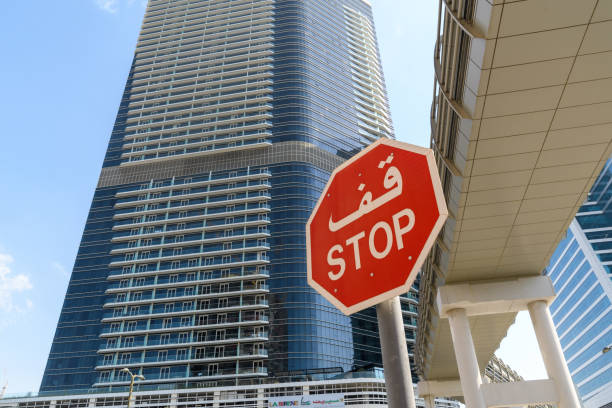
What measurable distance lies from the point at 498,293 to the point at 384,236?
1848cm

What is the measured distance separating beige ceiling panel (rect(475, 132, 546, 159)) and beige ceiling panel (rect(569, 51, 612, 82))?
1972 mm

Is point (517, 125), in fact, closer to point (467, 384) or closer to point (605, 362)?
point (467, 384)

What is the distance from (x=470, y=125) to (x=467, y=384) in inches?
484

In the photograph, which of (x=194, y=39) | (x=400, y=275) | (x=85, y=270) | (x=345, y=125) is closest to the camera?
(x=400, y=275)

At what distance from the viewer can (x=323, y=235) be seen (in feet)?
10.2

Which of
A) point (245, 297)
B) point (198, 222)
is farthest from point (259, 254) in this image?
point (198, 222)

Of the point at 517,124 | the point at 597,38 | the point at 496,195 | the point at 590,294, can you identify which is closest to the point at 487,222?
the point at 496,195

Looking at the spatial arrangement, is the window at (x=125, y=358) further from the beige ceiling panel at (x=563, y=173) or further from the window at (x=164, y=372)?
the beige ceiling panel at (x=563, y=173)

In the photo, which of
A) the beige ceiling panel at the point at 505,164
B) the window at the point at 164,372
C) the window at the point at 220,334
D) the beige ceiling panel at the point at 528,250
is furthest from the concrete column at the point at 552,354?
the window at the point at 164,372

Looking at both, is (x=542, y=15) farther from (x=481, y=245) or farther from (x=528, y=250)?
(x=528, y=250)

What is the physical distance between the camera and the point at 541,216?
14.7 metres

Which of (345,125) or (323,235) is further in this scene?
(345,125)

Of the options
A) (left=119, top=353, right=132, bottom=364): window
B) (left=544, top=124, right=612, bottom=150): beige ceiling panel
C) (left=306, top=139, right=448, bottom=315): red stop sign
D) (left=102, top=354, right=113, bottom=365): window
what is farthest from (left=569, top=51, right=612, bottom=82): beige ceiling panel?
(left=102, top=354, right=113, bottom=365): window

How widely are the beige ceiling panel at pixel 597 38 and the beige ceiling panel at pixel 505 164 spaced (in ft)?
11.9
